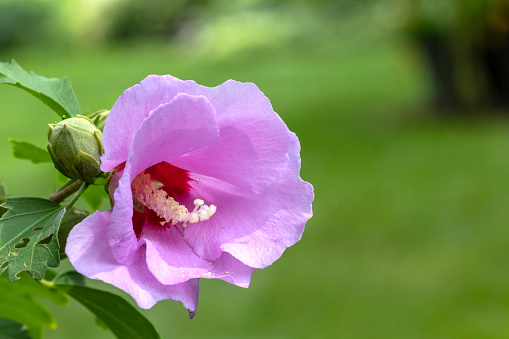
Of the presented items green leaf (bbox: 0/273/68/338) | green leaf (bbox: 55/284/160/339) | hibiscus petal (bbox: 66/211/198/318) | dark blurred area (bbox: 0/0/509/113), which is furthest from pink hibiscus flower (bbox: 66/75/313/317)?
dark blurred area (bbox: 0/0/509/113)

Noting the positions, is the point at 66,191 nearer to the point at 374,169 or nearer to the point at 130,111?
the point at 130,111

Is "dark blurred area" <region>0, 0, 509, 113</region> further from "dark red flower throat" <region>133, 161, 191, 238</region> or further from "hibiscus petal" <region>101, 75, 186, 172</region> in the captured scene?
"hibiscus petal" <region>101, 75, 186, 172</region>

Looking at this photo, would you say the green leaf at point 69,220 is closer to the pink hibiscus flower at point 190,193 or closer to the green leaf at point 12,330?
the pink hibiscus flower at point 190,193

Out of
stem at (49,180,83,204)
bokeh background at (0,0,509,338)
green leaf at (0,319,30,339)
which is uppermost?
stem at (49,180,83,204)

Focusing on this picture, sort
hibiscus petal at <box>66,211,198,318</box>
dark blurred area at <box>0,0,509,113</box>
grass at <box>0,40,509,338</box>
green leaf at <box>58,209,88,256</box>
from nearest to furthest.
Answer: hibiscus petal at <box>66,211,198,318</box> → green leaf at <box>58,209,88,256</box> → grass at <box>0,40,509,338</box> → dark blurred area at <box>0,0,509,113</box>

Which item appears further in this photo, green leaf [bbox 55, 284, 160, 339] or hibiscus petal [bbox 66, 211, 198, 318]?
green leaf [bbox 55, 284, 160, 339]

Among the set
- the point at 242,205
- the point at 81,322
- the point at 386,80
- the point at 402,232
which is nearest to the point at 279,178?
the point at 242,205
